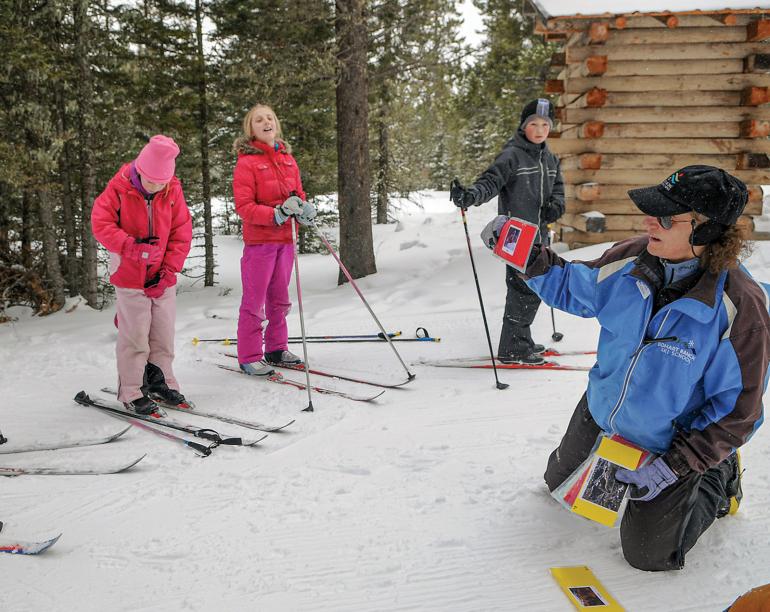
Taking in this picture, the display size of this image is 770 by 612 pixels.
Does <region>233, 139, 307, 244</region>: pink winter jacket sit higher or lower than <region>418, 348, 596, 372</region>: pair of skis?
higher

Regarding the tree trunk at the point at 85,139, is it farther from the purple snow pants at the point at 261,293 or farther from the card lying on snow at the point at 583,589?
the card lying on snow at the point at 583,589

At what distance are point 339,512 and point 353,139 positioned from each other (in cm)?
695

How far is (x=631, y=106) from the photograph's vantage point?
8328 millimetres

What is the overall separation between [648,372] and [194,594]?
2.06 m

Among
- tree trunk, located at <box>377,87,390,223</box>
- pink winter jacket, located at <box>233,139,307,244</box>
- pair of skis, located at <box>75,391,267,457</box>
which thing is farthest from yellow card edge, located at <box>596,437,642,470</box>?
tree trunk, located at <box>377,87,390,223</box>

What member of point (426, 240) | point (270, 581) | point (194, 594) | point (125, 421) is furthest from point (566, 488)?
point (426, 240)

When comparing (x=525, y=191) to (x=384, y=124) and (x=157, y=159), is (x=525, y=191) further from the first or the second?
(x=384, y=124)

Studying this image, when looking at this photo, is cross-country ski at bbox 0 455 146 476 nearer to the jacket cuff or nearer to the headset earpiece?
the jacket cuff

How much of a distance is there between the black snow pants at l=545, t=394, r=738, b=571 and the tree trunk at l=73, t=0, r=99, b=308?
8.61 metres

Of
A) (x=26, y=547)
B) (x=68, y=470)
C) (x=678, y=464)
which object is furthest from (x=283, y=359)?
(x=678, y=464)

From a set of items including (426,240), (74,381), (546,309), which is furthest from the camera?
(426,240)

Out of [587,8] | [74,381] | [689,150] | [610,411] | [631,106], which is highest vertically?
[587,8]

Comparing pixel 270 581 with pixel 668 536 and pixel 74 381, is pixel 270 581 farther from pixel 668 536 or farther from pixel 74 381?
pixel 74 381

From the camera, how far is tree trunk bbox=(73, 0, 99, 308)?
8.26 metres
